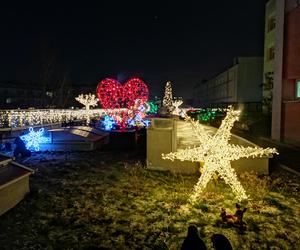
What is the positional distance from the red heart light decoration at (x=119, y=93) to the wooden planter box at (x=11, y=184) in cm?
1588

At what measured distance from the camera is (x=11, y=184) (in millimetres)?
7684

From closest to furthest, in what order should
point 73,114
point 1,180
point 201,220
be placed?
point 201,220
point 1,180
point 73,114

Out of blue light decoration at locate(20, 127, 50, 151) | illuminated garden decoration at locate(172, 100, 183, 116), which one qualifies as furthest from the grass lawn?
illuminated garden decoration at locate(172, 100, 183, 116)

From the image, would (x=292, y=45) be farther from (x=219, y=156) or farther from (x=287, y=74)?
(x=219, y=156)

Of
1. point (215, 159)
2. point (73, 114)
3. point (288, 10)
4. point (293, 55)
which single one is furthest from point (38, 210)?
point (73, 114)

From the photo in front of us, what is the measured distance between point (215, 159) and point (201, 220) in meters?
1.79

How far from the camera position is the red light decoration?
2438 centimetres

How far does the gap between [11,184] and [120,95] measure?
17579mm

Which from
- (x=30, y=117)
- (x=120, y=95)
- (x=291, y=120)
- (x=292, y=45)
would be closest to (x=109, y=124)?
(x=120, y=95)

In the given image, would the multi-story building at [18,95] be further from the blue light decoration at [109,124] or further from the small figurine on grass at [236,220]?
the small figurine on grass at [236,220]

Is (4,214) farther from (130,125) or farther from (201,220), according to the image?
(130,125)

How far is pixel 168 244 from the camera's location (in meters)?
5.89

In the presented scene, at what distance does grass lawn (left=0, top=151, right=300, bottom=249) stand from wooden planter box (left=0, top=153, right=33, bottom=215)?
193 mm

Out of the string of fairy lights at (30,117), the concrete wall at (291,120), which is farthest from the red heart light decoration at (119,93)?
the concrete wall at (291,120)
